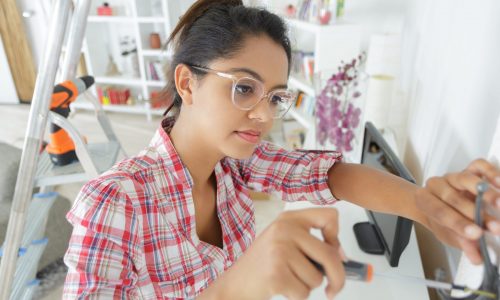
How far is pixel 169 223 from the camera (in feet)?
2.56

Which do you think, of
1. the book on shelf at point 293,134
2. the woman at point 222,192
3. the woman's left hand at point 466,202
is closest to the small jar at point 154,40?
the book on shelf at point 293,134

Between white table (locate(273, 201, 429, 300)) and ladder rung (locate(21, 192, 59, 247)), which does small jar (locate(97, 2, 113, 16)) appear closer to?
ladder rung (locate(21, 192, 59, 247))

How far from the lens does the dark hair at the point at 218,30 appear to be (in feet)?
2.55

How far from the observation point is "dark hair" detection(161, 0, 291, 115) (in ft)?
2.55

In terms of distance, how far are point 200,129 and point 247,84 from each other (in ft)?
0.57

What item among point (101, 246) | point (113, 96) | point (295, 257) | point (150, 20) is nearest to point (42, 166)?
point (101, 246)

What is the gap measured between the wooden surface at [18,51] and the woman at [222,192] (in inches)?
42.0

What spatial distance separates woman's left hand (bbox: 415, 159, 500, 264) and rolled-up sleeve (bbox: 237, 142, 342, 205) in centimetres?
37

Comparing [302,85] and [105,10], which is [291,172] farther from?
[105,10]

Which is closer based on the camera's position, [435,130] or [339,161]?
[339,161]

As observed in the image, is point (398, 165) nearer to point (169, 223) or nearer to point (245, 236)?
point (245, 236)

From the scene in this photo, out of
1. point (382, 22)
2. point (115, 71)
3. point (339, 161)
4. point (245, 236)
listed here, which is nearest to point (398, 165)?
point (339, 161)

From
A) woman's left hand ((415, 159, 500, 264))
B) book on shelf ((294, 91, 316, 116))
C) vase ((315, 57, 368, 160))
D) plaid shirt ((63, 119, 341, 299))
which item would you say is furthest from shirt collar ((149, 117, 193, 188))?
book on shelf ((294, 91, 316, 116))

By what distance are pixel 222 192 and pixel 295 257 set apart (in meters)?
0.57
